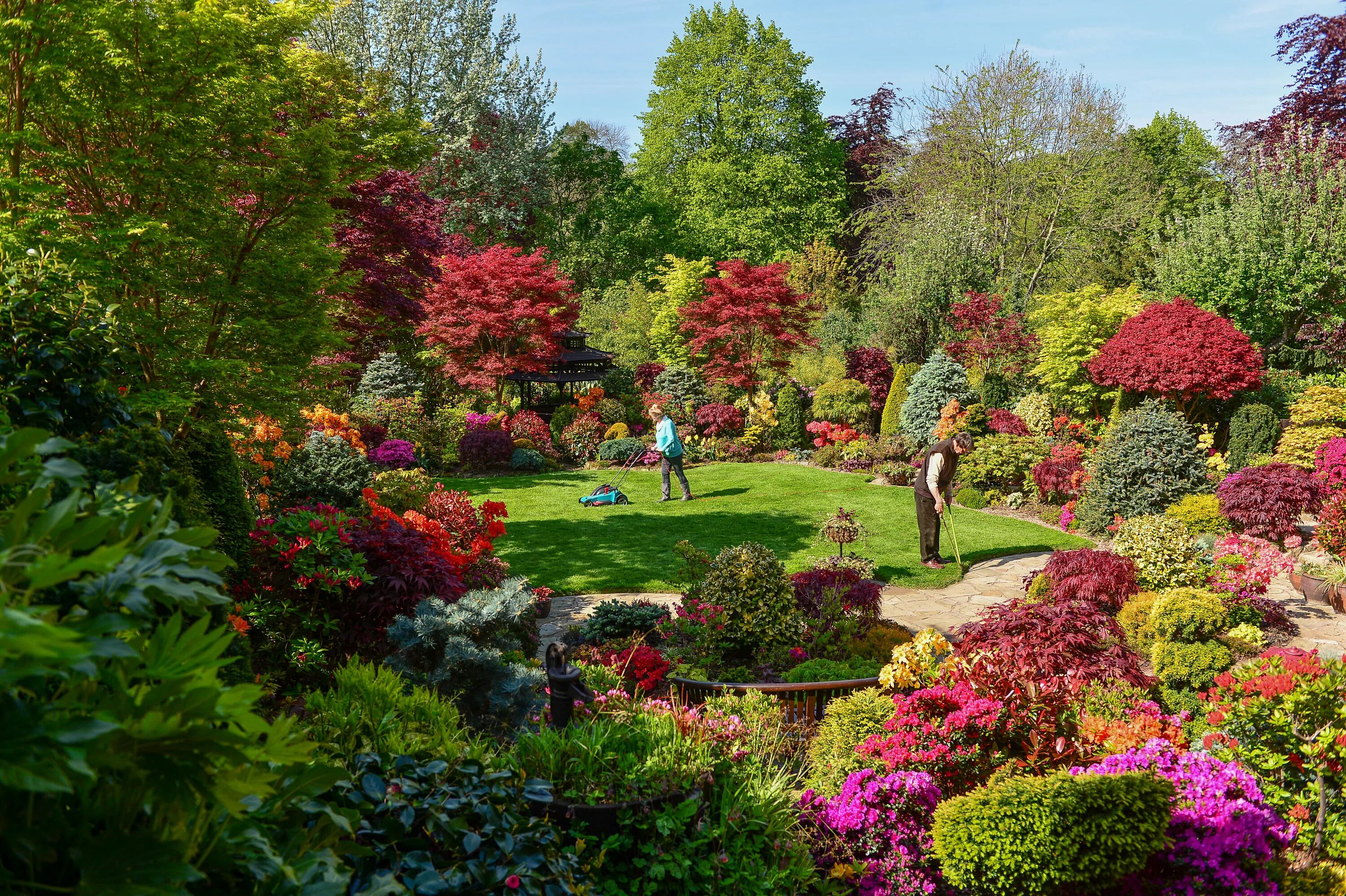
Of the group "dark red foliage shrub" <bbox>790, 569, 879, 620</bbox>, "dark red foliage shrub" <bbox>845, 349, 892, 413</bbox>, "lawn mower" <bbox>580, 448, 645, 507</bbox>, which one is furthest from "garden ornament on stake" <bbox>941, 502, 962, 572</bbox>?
"dark red foliage shrub" <bbox>845, 349, 892, 413</bbox>

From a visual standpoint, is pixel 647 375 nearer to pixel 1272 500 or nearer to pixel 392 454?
pixel 392 454

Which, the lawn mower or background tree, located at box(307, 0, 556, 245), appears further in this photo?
background tree, located at box(307, 0, 556, 245)

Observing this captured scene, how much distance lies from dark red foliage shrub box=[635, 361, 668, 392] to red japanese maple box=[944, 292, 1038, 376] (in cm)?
710

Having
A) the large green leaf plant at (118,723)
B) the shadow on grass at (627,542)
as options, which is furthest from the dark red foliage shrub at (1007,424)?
the large green leaf plant at (118,723)

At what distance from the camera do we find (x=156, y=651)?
1202 mm

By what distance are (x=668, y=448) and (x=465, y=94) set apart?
1865cm

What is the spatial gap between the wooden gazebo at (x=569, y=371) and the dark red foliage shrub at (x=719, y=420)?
2.84 meters

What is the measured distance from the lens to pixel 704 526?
11.4 metres

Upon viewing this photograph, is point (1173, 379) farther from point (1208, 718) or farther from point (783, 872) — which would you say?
point (783, 872)

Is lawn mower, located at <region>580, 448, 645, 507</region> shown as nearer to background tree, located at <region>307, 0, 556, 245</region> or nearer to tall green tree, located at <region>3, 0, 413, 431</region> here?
tall green tree, located at <region>3, 0, 413, 431</region>

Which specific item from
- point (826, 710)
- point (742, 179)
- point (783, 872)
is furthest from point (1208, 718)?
point (742, 179)

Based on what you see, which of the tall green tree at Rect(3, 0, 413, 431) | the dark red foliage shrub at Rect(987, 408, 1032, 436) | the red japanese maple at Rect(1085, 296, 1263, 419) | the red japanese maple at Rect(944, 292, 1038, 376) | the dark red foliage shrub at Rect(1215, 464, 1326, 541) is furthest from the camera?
the red japanese maple at Rect(944, 292, 1038, 376)

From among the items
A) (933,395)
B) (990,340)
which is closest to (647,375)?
(933,395)

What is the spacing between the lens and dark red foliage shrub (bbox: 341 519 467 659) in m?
5.17
